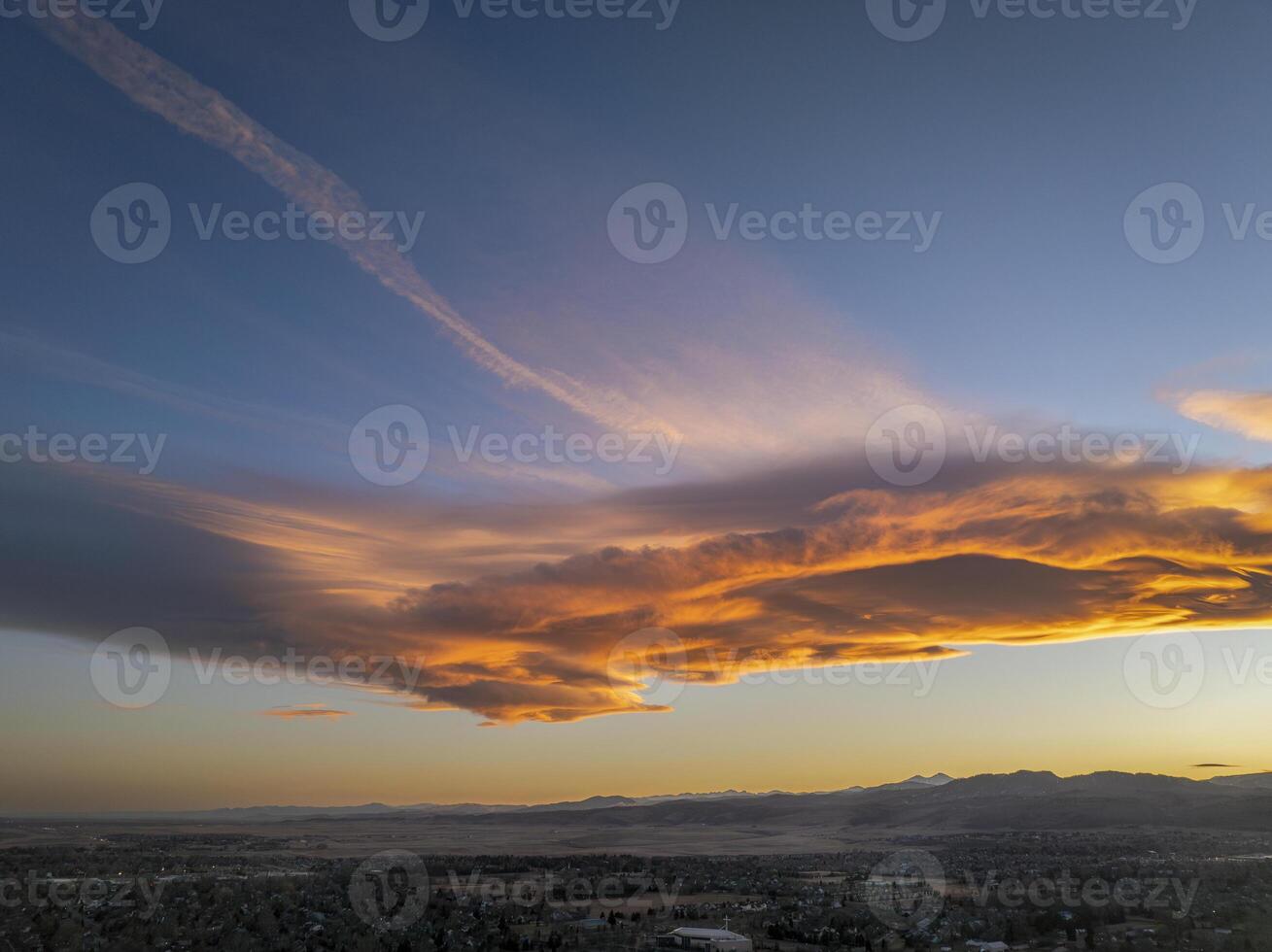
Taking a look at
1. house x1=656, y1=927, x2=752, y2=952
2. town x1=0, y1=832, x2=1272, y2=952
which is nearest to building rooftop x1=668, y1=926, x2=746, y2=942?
house x1=656, y1=927, x2=752, y2=952

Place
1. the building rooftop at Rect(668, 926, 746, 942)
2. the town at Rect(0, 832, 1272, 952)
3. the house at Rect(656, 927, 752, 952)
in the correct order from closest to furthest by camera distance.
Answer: the house at Rect(656, 927, 752, 952), the building rooftop at Rect(668, 926, 746, 942), the town at Rect(0, 832, 1272, 952)

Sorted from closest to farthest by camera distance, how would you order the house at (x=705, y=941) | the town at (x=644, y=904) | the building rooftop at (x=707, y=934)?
the house at (x=705, y=941)
the building rooftop at (x=707, y=934)
the town at (x=644, y=904)

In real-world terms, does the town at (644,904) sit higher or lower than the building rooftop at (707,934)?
lower

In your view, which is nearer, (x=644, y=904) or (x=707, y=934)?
(x=707, y=934)

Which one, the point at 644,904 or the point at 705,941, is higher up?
the point at 705,941

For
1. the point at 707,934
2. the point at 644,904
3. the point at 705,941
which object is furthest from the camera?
the point at 644,904

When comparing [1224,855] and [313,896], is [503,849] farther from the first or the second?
[1224,855]

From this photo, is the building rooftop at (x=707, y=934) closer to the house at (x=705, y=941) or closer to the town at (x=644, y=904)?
the house at (x=705, y=941)

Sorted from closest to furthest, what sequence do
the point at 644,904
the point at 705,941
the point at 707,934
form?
the point at 705,941 < the point at 707,934 < the point at 644,904

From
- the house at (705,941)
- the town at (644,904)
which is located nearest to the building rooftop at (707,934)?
the house at (705,941)

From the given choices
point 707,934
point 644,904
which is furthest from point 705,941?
point 644,904

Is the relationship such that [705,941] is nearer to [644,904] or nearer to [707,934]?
[707,934]

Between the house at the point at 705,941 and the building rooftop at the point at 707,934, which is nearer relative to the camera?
the house at the point at 705,941

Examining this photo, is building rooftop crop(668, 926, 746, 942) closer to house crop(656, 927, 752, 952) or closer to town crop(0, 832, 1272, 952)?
house crop(656, 927, 752, 952)
